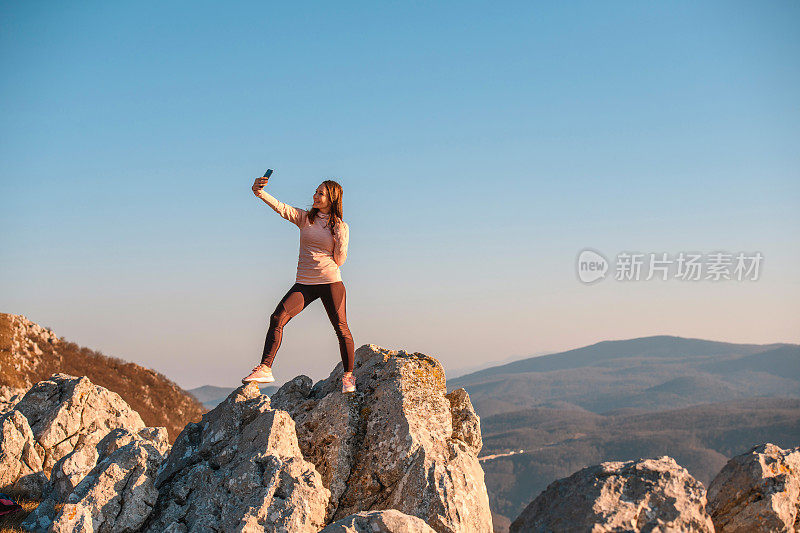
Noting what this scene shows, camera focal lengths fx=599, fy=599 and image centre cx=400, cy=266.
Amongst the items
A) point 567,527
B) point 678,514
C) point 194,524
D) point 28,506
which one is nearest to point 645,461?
point 678,514

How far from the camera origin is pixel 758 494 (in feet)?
35.3

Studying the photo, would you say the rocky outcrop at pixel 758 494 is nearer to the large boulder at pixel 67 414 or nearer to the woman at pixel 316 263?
the woman at pixel 316 263

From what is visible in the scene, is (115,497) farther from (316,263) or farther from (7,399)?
(7,399)

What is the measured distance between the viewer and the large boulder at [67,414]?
19.2m

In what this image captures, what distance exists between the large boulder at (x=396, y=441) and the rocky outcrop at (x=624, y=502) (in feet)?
5.21

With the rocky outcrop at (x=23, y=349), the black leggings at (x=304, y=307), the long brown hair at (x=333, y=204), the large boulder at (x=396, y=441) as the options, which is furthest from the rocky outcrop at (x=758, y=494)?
the rocky outcrop at (x=23, y=349)

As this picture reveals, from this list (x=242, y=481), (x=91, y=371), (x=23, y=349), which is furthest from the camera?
(x=91, y=371)

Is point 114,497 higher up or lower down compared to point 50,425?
higher up

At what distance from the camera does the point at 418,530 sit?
803 centimetres

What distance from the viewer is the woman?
38.5 ft

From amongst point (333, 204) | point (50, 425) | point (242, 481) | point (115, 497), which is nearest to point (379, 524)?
point (242, 481)

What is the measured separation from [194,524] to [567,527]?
5806mm

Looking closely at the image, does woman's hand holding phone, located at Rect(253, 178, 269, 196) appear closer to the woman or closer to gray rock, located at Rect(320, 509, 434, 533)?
the woman

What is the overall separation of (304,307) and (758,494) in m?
9.07
